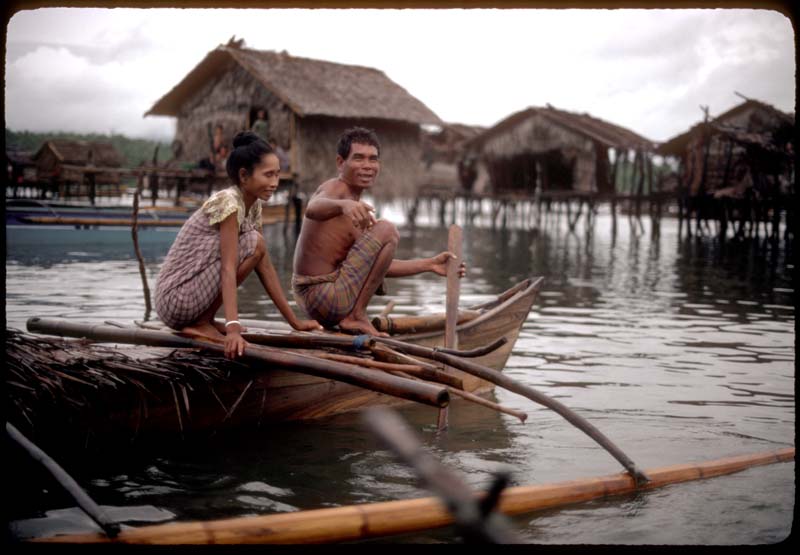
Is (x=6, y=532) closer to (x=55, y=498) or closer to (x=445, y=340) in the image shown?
(x=55, y=498)

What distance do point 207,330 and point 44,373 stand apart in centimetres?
91

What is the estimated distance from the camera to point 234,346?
3.50 m

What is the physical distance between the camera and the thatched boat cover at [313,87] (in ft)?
67.4

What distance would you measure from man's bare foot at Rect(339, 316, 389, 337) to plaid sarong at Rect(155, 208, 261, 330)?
2.52ft

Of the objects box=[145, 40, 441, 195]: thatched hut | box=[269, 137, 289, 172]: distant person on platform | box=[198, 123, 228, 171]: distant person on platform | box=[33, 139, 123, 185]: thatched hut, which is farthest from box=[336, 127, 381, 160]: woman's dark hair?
box=[33, 139, 123, 185]: thatched hut

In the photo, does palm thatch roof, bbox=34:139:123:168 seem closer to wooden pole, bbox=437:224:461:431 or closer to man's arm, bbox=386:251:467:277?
man's arm, bbox=386:251:467:277

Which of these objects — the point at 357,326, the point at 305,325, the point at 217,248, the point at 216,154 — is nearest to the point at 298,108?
the point at 216,154

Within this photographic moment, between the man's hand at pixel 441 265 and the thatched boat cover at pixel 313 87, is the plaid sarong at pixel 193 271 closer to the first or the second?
the man's hand at pixel 441 265

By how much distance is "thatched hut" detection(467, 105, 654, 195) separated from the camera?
27109 millimetres

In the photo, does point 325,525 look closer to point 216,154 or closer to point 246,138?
point 246,138

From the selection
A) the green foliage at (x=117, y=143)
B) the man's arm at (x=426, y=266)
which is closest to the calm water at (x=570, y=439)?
the man's arm at (x=426, y=266)

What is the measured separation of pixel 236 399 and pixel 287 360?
521mm

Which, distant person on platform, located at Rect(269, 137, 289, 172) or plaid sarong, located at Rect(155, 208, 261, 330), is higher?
distant person on platform, located at Rect(269, 137, 289, 172)

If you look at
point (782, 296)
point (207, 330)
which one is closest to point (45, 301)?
point (207, 330)
